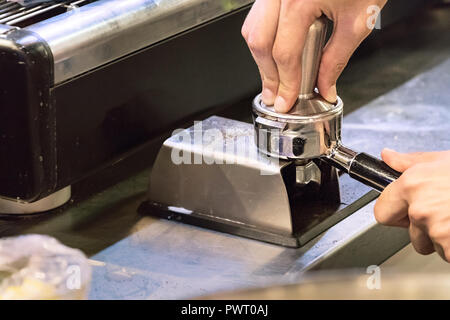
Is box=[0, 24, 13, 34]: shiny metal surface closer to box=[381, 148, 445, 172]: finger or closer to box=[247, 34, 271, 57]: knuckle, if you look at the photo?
box=[247, 34, 271, 57]: knuckle

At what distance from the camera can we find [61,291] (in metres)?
0.97

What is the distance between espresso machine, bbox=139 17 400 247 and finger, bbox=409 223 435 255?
0.22 ft

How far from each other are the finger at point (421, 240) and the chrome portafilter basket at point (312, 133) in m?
0.07

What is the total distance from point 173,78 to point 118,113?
132mm

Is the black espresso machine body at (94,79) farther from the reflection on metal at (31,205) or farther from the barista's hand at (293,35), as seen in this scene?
the barista's hand at (293,35)

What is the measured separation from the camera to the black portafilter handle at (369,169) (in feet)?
3.30

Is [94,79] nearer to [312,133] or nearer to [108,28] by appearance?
[108,28]

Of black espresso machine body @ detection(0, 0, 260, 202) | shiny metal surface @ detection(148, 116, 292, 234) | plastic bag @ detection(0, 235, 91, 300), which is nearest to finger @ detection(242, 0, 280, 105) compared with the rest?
shiny metal surface @ detection(148, 116, 292, 234)

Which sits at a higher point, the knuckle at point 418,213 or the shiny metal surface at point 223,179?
the knuckle at point 418,213

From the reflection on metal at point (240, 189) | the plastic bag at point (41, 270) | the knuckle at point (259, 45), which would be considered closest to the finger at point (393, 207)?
the reflection on metal at point (240, 189)

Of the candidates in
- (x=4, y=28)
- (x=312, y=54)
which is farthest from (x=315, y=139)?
(x=4, y=28)

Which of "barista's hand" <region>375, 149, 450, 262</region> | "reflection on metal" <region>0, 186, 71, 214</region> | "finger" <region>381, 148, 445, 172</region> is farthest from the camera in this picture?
"reflection on metal" <region>0, 186, 71, 214</region>

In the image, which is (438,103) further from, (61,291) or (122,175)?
(61,291)

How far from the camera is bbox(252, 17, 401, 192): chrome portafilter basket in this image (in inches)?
39.6
